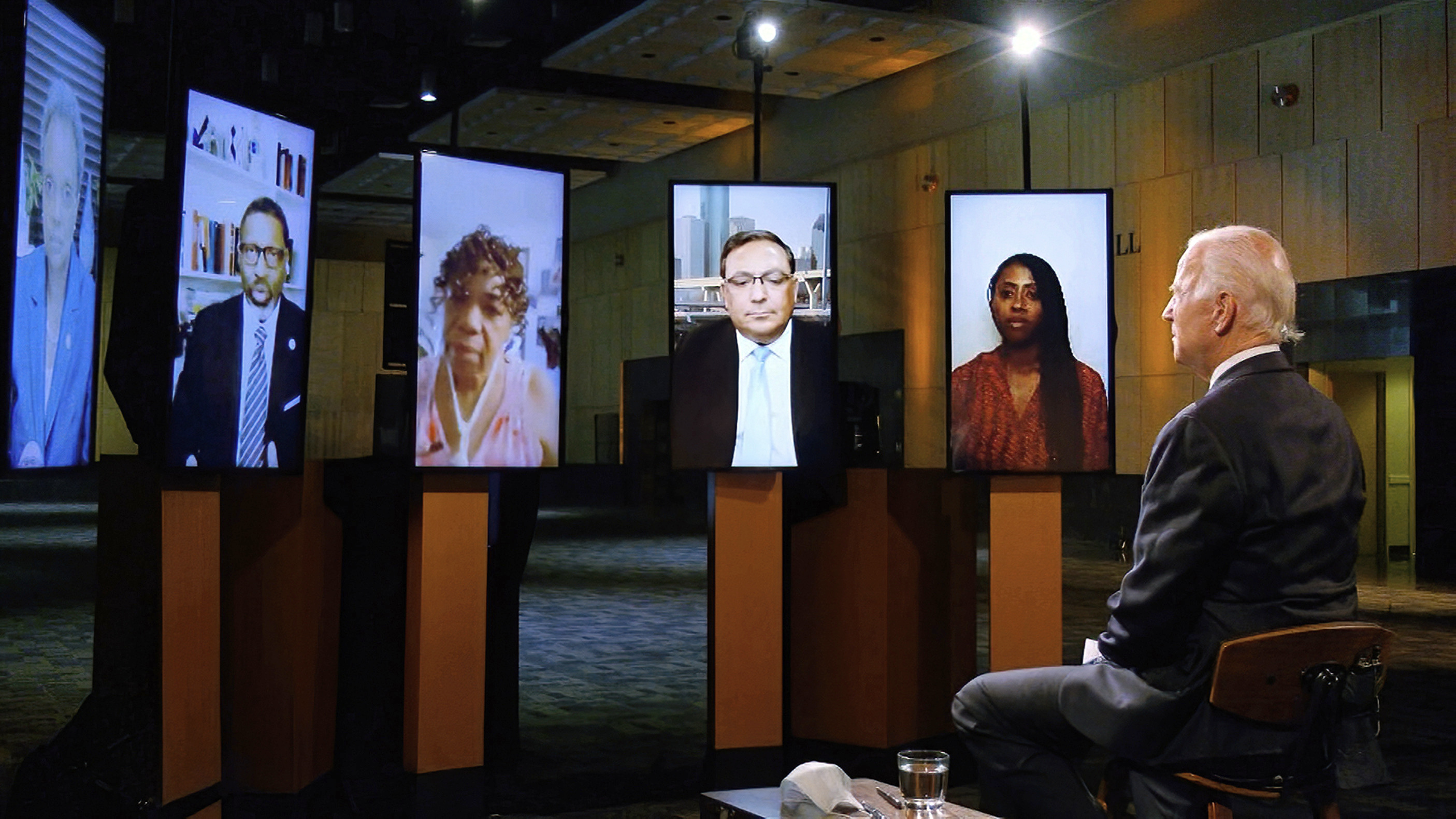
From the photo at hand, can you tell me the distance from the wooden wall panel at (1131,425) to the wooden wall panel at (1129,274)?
13 cm

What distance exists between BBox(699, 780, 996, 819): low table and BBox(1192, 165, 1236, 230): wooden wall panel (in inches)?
388

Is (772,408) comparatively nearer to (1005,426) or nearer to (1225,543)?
(1005,426)

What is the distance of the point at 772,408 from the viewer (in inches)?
160

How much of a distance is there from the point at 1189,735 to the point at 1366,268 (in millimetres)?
9409

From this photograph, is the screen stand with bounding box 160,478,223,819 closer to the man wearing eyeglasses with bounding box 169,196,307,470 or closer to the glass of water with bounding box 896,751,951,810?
the man wearing eyeglasses with bounding box 169,196,307,470

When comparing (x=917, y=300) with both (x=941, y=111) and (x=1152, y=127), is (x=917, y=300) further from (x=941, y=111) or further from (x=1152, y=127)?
(x=1152, y=127)

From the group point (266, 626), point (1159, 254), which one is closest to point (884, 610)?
point (266, 626)

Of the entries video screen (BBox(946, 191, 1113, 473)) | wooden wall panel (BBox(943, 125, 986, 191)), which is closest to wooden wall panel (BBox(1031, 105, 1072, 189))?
wooden wall panel (BBox(943, 125, 986, 191))

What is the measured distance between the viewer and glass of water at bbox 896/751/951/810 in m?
2.08

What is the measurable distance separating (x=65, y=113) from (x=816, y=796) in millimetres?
1701

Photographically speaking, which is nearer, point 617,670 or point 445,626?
point 445,626

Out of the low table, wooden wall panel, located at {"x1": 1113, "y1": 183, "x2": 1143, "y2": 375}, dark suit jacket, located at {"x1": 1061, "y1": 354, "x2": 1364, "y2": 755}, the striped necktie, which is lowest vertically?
the low table

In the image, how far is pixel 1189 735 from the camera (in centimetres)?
200

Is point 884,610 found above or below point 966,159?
below
